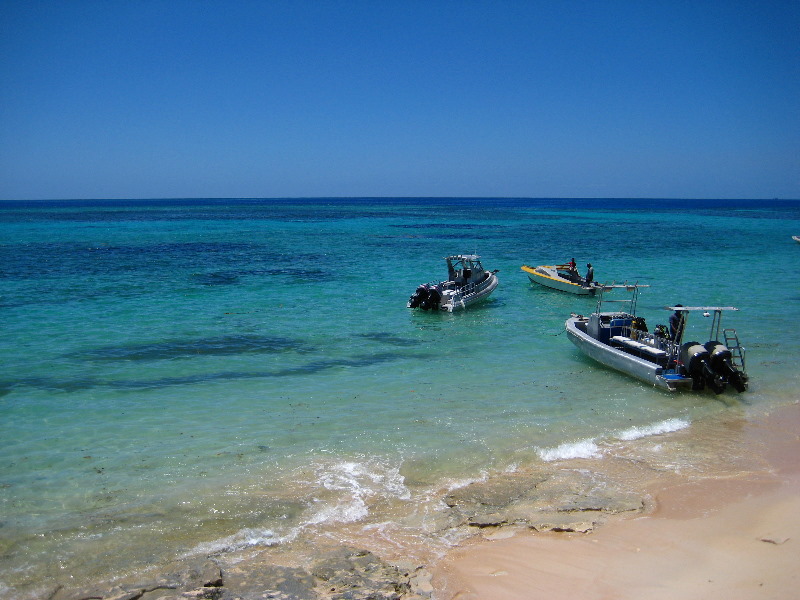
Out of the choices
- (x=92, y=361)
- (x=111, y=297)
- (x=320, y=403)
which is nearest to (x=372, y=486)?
(x=320, y=403)

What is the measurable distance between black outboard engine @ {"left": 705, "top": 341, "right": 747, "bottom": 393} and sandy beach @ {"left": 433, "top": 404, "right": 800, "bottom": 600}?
506 cm

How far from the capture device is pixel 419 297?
952 inches

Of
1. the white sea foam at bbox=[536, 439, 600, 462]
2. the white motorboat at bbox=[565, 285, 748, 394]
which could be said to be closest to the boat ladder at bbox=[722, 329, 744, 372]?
the white motorboat at bbox=[565, 285, 748, 394]

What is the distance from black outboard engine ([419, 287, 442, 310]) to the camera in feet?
78.5

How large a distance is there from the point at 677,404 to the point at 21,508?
1269 cm

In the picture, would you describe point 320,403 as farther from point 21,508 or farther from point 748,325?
point 748,325

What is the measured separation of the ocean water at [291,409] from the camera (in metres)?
8.66

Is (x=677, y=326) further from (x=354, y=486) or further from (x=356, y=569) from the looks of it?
(x=356, y=569)

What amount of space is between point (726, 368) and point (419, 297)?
40.1 feet

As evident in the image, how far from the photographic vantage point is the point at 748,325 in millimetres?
21250

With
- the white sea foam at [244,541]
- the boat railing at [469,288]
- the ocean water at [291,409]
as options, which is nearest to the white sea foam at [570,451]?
the ocean water at [291,409]

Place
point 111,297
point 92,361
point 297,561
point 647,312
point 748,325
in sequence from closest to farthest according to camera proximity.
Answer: point 297,561, point 92,361, point 748,325, point 647,312, point 111,297

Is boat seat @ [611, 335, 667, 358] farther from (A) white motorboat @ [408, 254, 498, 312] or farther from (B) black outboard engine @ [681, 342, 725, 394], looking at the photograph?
(A) white motorboat @ [408, 254, 498, 312]

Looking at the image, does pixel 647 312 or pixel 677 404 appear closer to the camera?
pixel 677 404
